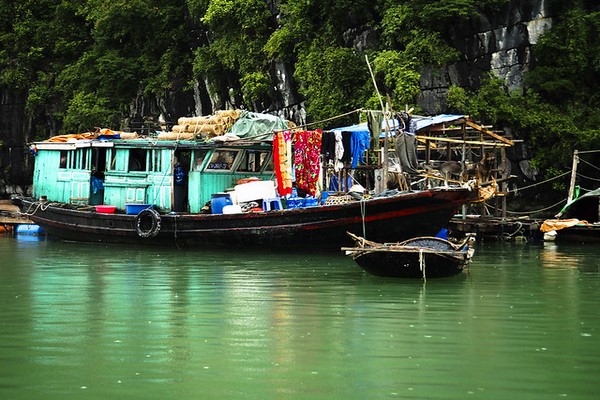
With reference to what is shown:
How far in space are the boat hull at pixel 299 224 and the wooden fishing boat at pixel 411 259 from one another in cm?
302

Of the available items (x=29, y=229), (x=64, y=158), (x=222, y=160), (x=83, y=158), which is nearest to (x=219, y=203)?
(x=222, y=160)

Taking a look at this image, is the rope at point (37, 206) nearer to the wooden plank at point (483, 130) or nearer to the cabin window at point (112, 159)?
the cabin window at point (112, 159)

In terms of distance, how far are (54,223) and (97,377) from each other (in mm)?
14954

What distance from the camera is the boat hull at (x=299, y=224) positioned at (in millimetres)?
16953

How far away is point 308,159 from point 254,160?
2194mm

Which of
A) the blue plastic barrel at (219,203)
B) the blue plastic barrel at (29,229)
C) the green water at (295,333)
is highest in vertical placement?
the blue plastic barrel at (219,203)

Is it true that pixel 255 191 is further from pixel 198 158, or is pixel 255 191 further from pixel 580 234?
pixel 580 234

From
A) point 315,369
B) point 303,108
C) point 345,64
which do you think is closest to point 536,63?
point 345,64

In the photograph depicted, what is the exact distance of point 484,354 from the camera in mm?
8531

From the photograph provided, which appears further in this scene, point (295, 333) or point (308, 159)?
point (308, 159)

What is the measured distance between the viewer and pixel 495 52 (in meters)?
23.9

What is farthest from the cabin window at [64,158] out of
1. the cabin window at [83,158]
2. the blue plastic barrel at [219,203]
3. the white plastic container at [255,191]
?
the white plastic container at [255,191]

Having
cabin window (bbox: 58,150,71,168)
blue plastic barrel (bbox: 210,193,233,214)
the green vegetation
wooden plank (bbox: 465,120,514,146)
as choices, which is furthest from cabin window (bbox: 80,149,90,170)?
wooden plank (bbox: 465,120,514,146)

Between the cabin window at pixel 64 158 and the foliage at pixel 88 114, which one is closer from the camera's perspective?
the cabin window at pixel 64 158
